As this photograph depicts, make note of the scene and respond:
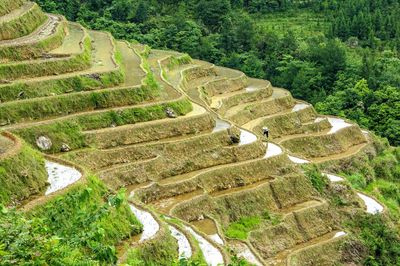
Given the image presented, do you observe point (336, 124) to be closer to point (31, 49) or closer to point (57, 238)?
point (31, 49)

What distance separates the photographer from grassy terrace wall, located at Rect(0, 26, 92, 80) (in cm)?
2800

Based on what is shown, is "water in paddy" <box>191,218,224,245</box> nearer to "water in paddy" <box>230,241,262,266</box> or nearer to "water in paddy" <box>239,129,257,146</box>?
"water in paddy" <box>230,241,262,266</box>

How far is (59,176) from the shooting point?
19.7 metres

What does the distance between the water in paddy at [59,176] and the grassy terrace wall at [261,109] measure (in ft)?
52.5

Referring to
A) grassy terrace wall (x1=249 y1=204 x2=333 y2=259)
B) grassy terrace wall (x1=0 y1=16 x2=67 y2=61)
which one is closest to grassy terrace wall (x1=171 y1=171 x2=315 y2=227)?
grassy terrace wall (x1=249 y1=204 x2=333 y2=259)

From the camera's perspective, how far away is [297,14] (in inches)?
2798

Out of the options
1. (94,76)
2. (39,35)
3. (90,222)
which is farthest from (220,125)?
(90,222)

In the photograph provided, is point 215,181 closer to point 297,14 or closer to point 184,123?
point 184,123

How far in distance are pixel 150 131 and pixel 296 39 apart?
31.8 metres

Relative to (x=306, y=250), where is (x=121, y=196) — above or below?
above

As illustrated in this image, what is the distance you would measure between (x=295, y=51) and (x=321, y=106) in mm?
9742

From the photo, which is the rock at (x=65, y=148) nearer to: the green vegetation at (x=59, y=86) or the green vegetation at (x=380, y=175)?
the green vegetation at (x=59, y=86)

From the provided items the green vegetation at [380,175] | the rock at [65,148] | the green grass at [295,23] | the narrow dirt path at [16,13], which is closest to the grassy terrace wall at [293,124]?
the green vegetation at [380,175]

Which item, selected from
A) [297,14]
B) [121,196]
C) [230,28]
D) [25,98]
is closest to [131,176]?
[25,98]
